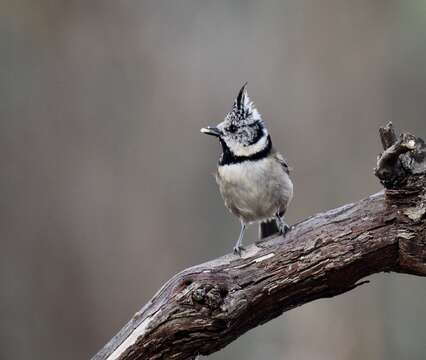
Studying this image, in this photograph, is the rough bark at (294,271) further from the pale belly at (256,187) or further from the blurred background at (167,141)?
the blurred background at (167,141)

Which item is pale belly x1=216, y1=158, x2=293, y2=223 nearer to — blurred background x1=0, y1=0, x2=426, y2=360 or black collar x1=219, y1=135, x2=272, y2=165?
black collar x1=219, y1=135, x2=272, y2=165

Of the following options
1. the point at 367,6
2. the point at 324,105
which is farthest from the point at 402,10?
the point at 324,105

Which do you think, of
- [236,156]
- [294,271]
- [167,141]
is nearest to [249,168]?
[236,156]

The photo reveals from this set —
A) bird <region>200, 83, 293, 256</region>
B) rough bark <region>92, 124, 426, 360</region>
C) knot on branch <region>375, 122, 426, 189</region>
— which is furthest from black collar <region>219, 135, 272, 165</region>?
knot on branch <region>375, 122, 426, 189</region>

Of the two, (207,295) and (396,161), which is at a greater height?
(396,161)

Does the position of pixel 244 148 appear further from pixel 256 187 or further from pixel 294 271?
pixel 294 271

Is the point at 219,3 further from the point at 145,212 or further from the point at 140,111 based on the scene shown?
the point at 145,212

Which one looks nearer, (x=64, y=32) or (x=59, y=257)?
(x=59, y=257)

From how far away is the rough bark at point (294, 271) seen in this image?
3309 mm

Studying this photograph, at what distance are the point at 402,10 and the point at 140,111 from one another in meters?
2.96

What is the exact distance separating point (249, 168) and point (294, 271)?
109 centimetres

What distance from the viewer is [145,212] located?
22.6 feet

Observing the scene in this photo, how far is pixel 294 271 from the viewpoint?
349 cm

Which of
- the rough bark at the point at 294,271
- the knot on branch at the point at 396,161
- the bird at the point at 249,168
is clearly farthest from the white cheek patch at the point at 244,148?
the knot on branch at the point at 396,161
